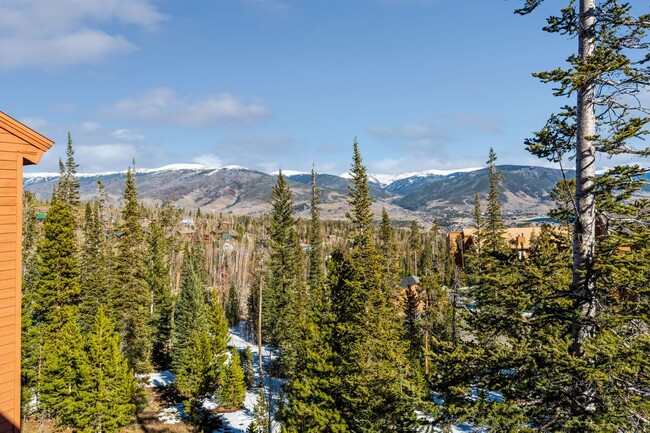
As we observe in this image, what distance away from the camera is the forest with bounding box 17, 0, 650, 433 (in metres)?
6.79

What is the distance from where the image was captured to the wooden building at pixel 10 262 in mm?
6562

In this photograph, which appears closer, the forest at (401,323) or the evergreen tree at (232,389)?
the forest at (401,323)

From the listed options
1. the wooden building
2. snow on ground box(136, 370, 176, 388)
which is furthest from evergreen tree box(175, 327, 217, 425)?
the wooden building

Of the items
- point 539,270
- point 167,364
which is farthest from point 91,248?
point 539,270

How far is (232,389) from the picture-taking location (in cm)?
3569

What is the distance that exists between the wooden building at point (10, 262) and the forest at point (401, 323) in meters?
7.17

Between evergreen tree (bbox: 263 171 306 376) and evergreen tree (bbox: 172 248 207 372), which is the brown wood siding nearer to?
evergreen tree (bbox: 172 248 207 372)

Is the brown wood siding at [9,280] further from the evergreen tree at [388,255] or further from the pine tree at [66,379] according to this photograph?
the evergreen tree at [388,255]

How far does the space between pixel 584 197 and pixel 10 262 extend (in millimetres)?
10401

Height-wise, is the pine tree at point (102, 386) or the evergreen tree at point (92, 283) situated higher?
the evergreen tree at point (92, 283)

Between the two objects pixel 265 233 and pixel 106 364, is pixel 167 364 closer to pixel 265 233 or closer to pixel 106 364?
pixel 265 233

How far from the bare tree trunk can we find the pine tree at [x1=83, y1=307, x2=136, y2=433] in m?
25.8

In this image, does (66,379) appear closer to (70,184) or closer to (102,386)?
(102,386)

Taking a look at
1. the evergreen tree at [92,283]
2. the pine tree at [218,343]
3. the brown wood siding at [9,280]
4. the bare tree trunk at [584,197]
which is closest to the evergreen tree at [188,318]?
the pine tree at [218,343]
